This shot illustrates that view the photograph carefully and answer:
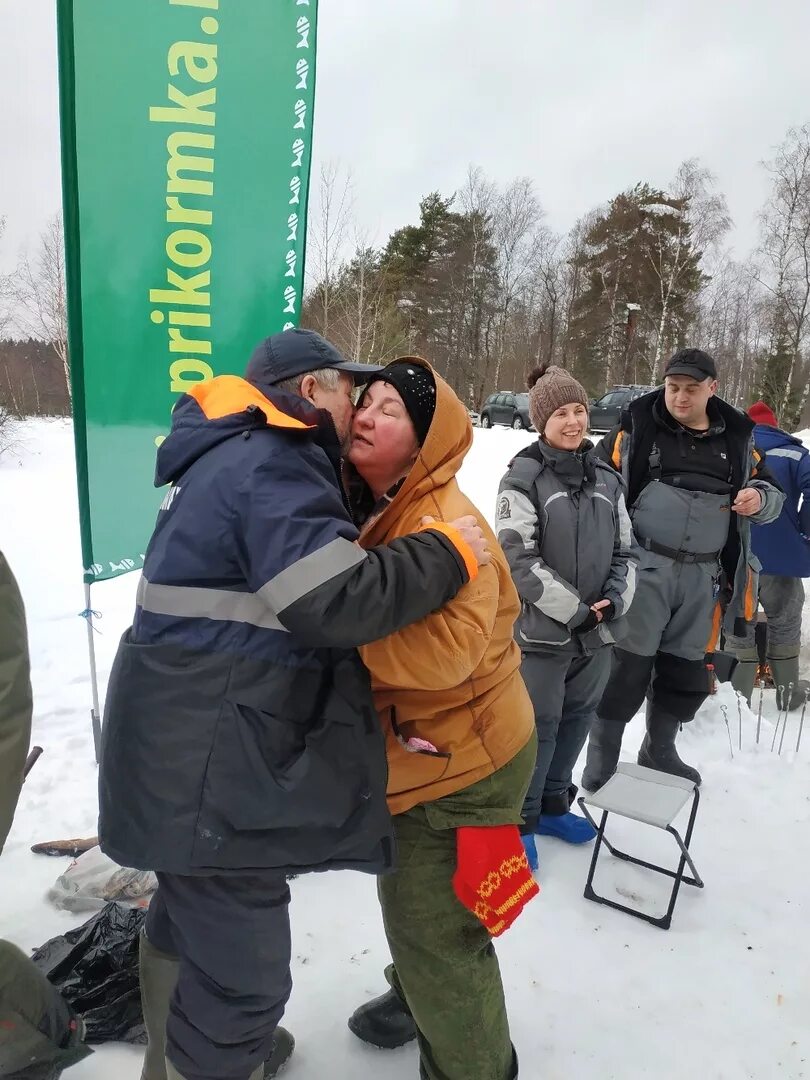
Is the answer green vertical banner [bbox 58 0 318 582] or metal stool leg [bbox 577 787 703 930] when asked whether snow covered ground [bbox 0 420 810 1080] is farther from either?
green vertical banner [bbox 58 0 318 582]

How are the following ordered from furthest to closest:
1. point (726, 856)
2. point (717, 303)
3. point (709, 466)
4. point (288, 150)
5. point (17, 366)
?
1. point (17, 366)
2. point (717, 303)
3. point (709, 466)
4. point (726, 856)
5. point (288, 150)

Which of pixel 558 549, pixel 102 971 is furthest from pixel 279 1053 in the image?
pixel 558 549

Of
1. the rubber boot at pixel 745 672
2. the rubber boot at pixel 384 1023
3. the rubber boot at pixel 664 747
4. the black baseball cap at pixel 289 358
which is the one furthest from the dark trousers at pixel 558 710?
the rubber boot at pixel 745 672

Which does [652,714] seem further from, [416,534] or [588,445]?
[416,534]

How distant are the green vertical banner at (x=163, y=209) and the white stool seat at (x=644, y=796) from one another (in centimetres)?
219

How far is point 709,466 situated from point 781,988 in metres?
2.14

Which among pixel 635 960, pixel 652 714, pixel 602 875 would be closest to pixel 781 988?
pixel 635 960

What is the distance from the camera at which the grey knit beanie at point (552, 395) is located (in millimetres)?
2816

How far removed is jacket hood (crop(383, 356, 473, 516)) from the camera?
1.54 m

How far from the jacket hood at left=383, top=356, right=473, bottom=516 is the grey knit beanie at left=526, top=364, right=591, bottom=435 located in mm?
1366

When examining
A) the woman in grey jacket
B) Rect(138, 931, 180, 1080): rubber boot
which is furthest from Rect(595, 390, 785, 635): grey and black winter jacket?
Rect(138, 931, 180, 1080): rubber boot

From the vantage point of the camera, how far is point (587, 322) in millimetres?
31875

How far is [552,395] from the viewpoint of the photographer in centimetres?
283

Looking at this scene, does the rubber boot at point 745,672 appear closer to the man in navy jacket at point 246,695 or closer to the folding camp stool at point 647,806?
the folding camp stool at point 647,806
